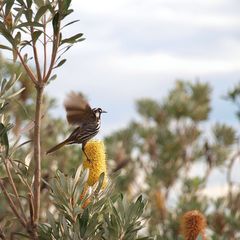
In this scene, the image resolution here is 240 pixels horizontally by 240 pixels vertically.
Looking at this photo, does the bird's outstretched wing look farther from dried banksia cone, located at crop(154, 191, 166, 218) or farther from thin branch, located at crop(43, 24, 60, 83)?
dried banksia cone, located at crop(154, 191, 166, 218)

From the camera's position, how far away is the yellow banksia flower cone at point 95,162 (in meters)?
2.47

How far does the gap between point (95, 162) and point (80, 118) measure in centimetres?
18

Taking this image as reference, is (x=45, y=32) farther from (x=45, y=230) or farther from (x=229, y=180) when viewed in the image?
(x=229, y=180)

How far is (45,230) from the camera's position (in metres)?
2.35

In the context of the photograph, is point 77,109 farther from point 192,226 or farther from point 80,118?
point 192,226

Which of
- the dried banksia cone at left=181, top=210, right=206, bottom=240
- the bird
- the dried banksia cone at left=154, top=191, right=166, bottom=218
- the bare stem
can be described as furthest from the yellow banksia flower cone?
the dried banksia cone at left=154, top=191, right=166, bottom=218

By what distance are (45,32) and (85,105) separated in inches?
11.9

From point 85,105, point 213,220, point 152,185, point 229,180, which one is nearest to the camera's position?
point 85,105

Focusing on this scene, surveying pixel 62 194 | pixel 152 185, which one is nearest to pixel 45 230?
pixel 62 194

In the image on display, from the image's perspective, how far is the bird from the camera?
99.0 inches

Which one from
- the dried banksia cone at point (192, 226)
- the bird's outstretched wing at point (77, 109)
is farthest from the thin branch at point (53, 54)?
the dried banksia cone at point (192, 226)

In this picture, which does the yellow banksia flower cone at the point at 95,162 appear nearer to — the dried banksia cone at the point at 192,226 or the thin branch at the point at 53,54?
the thin branch at the point at 53,54

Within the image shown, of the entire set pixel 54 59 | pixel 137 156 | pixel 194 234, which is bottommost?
pixel 137 156

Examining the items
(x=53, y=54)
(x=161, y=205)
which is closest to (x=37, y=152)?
(x=53, y=54)
